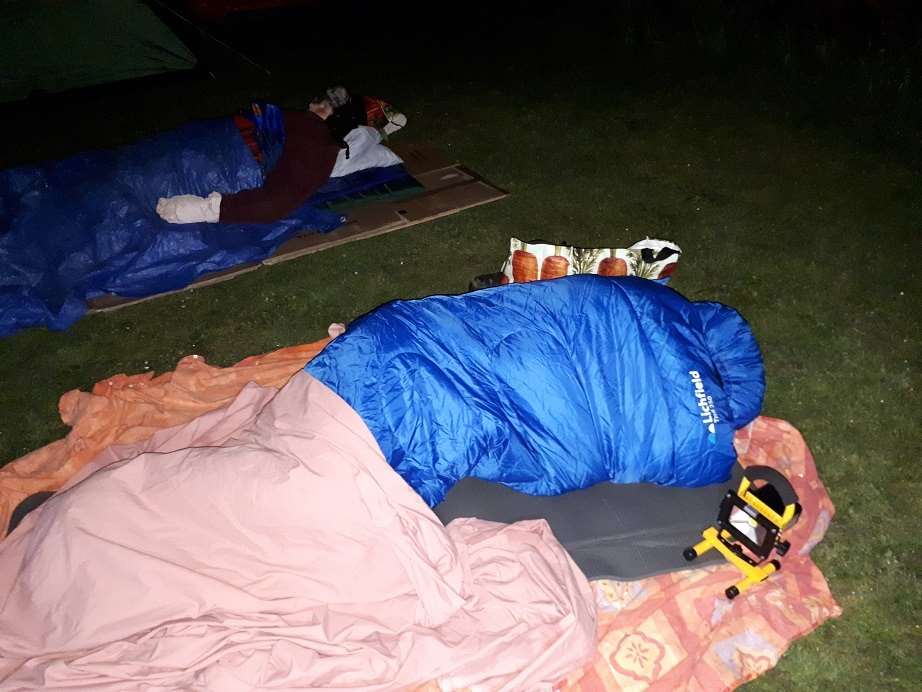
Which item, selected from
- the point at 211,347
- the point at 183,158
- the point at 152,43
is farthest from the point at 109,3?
the point at 211,347

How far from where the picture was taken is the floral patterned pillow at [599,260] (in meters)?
2.43

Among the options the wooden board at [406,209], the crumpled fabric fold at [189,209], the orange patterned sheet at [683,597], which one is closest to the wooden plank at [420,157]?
the wooden board at [406,209]

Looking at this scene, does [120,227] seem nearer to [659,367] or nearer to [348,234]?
[348,234]

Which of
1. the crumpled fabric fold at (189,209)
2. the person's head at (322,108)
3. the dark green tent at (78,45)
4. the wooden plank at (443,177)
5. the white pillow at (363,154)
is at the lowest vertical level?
the wooden plank at (443,177)

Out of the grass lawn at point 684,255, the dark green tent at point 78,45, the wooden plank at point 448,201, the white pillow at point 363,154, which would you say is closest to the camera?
the grass lawn at point 684,255

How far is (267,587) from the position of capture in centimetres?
151

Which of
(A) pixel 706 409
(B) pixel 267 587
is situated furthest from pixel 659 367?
(B) pixel 267 587

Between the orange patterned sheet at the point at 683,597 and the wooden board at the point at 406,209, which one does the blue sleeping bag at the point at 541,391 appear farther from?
the wooden board at the point at 406,209

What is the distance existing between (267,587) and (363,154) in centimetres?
273

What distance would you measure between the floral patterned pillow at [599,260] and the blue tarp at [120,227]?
1.21 metres

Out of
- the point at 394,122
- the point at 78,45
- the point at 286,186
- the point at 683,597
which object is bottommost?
the point at 683,597

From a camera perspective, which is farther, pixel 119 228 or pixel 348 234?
pixel 348 234

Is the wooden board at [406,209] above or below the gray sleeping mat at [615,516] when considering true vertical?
above

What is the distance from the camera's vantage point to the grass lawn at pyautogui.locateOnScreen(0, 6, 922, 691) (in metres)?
2.03
